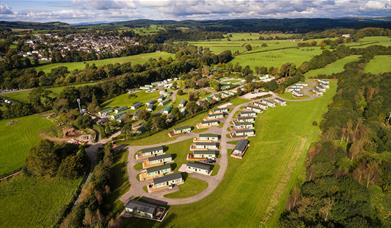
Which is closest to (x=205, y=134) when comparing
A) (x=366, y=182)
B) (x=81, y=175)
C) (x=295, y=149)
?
(x=295, y=149)

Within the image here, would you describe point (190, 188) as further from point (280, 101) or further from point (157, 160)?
point (280, 101)

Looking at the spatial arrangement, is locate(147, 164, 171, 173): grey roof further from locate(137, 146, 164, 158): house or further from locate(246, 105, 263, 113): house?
locate(246, 105, 263, 113): house

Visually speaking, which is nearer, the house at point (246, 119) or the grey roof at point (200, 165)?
the grey roof at point (200, 165)

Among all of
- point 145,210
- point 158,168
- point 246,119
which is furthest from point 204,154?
point 246,119

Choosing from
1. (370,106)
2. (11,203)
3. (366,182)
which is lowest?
(11,203)

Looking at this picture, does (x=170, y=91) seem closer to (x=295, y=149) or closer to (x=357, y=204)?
(x=295, y=149)

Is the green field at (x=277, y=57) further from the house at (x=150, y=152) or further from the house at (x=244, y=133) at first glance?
the house at (x=150, y=152)

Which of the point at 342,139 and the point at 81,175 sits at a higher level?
the point at 342,139

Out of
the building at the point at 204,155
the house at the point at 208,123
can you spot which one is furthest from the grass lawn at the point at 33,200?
the house at the point at 208,123
